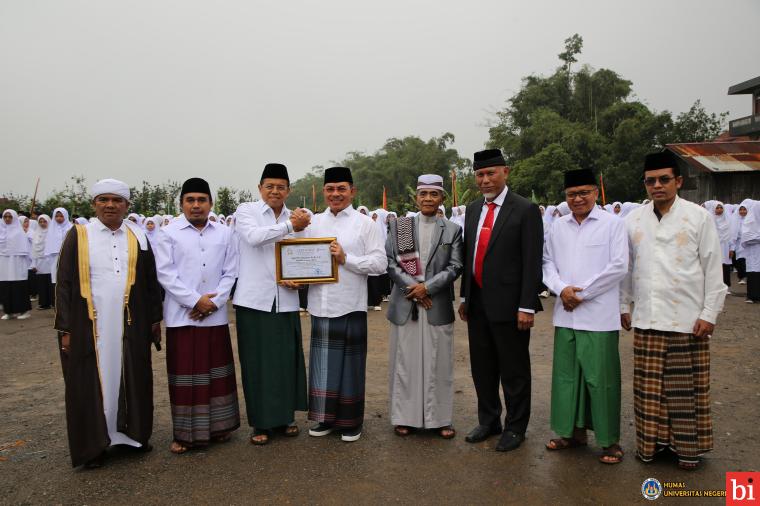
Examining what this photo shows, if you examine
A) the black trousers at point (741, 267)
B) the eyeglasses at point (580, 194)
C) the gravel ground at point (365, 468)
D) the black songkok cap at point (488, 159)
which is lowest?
the gravel ground at point (365, 468)

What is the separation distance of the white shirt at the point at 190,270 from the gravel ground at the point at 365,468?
3.54 feet

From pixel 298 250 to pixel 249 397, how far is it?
1.25 metres

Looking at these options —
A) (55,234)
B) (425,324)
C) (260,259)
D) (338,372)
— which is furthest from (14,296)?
(425,324)

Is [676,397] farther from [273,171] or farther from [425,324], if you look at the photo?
[273,171]

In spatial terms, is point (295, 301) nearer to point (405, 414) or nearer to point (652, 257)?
point (405, 414)

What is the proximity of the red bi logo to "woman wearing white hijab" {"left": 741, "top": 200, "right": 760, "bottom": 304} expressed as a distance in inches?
374

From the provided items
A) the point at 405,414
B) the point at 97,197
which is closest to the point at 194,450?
the point at 405,414

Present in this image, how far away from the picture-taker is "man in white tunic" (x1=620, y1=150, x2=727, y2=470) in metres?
3.83

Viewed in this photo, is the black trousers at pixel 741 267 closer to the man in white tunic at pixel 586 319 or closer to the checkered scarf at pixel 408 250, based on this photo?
the man in white tunic at pixel 586 319

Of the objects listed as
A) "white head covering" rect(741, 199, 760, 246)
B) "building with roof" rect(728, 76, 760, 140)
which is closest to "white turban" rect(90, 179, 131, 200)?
"white head covering" rect(741, 199, 760, 246)

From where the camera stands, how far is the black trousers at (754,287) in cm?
1155

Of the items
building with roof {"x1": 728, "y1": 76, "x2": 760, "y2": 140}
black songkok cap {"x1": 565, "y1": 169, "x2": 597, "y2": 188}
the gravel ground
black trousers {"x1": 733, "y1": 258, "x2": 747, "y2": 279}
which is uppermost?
building with roof {"x1": 728, "y1": 76, "x2": 760, "y2": 140}

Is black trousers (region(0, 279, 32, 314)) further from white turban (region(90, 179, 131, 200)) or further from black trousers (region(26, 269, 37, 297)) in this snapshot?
white turban (region(90, 179, 131, 200))

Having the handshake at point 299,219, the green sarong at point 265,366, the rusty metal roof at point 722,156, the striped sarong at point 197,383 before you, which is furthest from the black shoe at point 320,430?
the rusty metal roof at point 722,156
